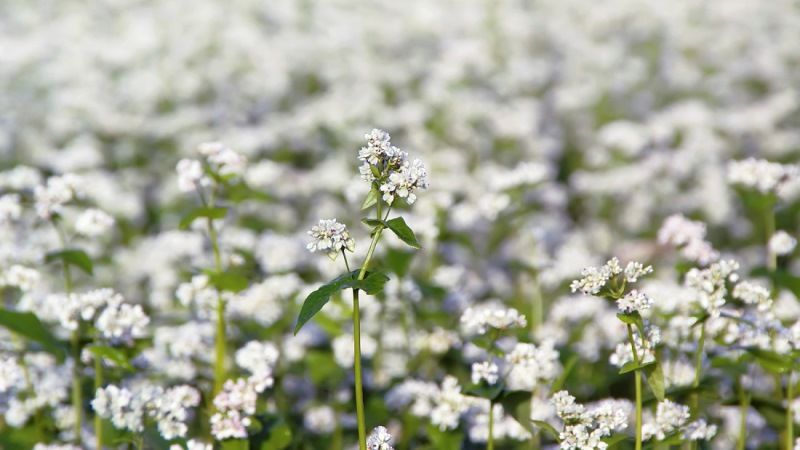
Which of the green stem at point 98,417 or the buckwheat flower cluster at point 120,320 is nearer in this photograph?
the buckwheat flower cluster at point 120,320

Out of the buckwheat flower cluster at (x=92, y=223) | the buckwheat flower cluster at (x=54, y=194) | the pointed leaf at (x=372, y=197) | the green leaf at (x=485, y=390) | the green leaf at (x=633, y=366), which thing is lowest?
the green leaf at (x=633, y=366)

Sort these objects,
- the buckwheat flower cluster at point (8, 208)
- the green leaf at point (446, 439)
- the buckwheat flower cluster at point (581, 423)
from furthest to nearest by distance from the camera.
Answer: the buckwheat flower cluster at point (8, 208) → the green leaf at point (446, 439) → the buckwheat flower cluster at point (581, 423)

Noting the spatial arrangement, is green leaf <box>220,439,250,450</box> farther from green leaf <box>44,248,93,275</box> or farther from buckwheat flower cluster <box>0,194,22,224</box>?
buckwheat flower cluster <box>0,194,22,224</box>

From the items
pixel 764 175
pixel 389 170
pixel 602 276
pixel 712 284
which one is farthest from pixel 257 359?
pixel 764 175

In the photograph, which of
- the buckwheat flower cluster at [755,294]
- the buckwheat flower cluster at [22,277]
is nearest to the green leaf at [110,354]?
the buckwheat flower cluster at [22,277]

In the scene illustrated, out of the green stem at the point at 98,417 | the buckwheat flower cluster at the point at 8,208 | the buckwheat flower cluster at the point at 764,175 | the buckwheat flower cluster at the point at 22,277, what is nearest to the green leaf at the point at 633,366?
the buckwheat flower cluster at the point at 764,175

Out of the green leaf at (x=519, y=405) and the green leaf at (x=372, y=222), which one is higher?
the green leaf at (x=372, y=222)

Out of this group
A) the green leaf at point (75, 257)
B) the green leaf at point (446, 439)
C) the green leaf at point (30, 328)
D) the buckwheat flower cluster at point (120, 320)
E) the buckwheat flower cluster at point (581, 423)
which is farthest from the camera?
the green leaf at point (75, 257)

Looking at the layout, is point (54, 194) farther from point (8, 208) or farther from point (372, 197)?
point (372, 197)

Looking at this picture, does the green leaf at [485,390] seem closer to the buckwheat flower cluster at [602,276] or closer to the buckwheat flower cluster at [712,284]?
the buckwheat flower cluster at [602,276]
